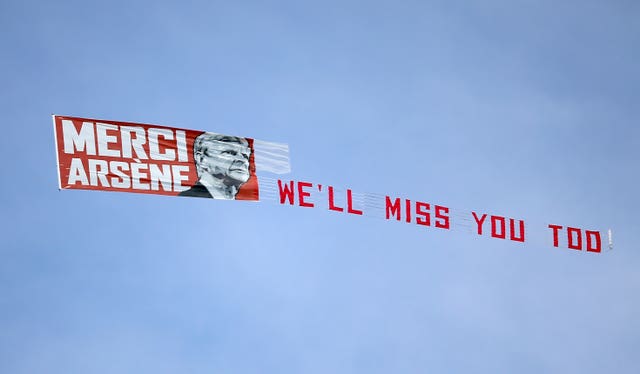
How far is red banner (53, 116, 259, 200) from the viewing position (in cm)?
4938

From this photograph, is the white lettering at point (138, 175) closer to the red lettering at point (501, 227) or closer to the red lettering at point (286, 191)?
the red lettering at point (286, 191)

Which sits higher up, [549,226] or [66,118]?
[66,118]

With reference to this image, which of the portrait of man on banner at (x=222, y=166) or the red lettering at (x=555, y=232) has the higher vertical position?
the portrait of man on banner at (x=222, y=166)

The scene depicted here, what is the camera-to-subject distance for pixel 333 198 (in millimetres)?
51188

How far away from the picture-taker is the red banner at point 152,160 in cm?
4938

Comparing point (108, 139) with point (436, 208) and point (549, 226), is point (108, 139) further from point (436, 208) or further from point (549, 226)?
point (549, 226)

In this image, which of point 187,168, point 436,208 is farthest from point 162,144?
point 436,208

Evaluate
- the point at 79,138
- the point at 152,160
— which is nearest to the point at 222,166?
the point at 152,160

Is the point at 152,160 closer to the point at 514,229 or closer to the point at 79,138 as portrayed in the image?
the point at 79,138

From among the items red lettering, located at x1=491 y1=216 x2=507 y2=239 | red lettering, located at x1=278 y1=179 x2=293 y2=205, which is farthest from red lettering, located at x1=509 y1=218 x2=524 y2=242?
red lettering, located at x1=278 y1=179 x2=293 y2=205

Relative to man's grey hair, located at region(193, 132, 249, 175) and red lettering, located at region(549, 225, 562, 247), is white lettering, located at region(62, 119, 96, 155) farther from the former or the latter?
red lettering, located at region(549, 225, 562, 247)

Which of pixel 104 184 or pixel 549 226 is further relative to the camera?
pixel 549 226

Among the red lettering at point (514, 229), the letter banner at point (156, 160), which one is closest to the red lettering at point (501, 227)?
the red lettering at point (514, 229)

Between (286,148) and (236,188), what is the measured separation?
267 centimetres
